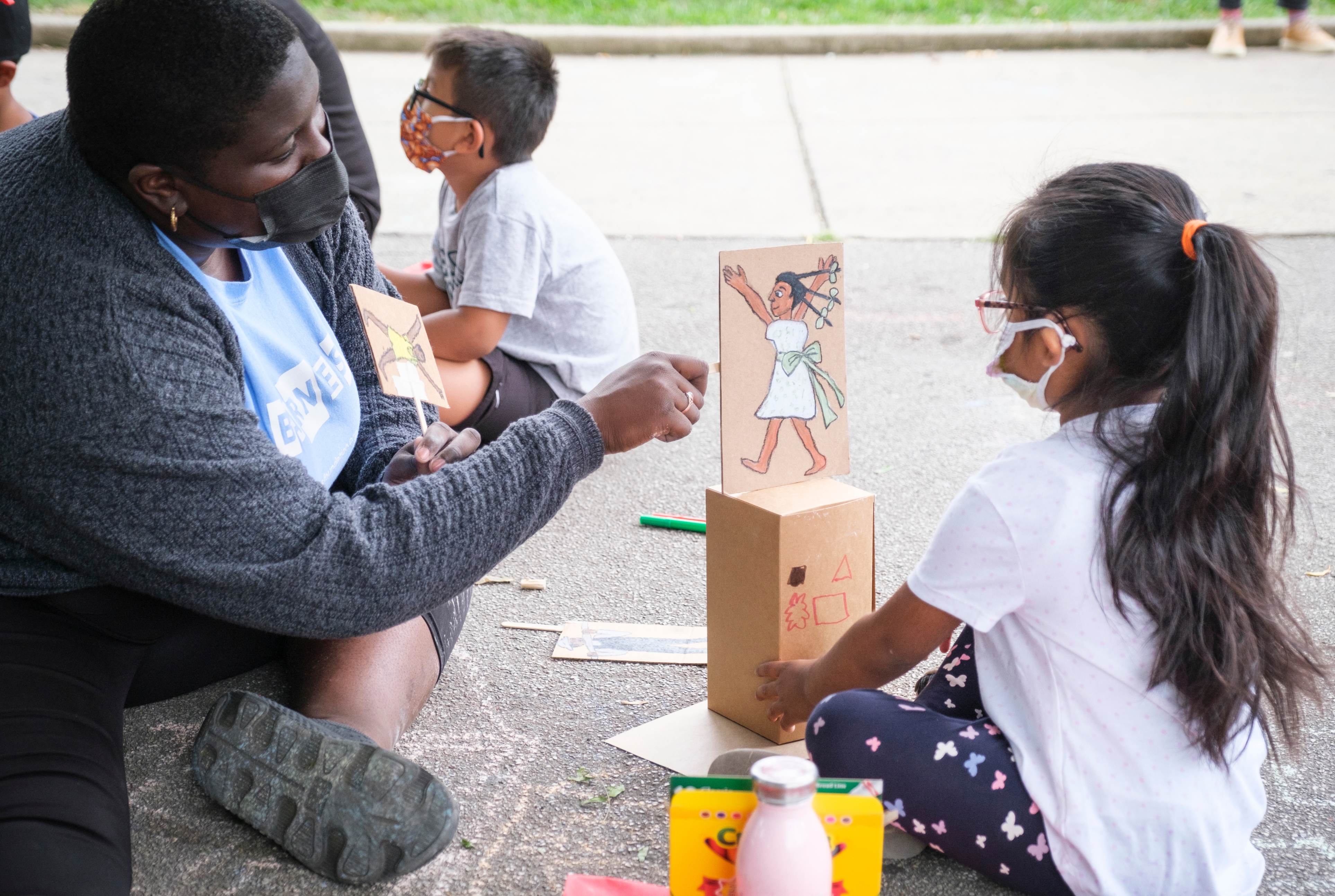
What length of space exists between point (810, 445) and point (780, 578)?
248mm

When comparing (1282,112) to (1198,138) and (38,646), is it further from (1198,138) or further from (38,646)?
(38,646)

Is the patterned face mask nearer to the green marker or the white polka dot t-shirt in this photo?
the green marker

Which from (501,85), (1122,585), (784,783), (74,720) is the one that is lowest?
(74,720)

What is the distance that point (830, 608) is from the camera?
2021 mm

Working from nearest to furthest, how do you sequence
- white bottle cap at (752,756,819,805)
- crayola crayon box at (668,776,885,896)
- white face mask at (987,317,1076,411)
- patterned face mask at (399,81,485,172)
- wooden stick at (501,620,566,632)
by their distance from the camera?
1. white bottle cap at (752,756,819,805)
2. crayola crayon box at (668,776,885,896)
3. white face mask at (987,317,1076,411)
4. wooden stick at (501,620,566,632)
5. patterned face mask at (399,81,485,172)

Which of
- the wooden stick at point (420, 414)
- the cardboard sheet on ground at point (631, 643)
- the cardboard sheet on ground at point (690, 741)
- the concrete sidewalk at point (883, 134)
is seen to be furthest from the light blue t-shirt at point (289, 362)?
the concrete sidewalk at point (883, 134)

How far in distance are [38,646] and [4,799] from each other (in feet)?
0.83

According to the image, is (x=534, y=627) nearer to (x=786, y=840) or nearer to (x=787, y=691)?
(x=787, y=691)

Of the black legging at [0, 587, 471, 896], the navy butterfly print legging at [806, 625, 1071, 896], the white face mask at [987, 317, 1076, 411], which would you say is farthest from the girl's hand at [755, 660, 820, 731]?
the black legging at [0, 587, 471, 896]

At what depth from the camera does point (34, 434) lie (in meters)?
1.52

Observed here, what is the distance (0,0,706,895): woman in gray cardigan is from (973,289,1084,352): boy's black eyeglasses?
1.52 feet

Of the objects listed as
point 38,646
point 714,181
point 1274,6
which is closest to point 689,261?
point 714,181

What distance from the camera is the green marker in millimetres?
2871

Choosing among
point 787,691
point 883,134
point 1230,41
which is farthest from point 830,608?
point 1230,41
